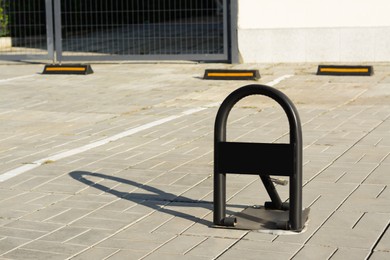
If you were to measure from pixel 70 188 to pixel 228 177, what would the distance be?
51.5 inches

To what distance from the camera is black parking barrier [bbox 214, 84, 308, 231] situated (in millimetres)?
5809

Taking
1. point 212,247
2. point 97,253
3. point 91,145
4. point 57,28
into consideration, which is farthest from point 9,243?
point 57,28

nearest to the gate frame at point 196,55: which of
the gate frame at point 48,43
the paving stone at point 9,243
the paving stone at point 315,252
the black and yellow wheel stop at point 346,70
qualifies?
the gate frame at point 48,43

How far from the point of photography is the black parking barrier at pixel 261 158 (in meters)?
5.81

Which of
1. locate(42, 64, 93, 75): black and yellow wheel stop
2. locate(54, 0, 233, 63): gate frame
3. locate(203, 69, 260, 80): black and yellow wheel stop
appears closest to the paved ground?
locate(203, 69, 260, 80): black and yellow wheel stop

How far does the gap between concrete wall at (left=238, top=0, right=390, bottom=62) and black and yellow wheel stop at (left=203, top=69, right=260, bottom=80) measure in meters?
2.52

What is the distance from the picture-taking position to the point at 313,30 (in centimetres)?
1650

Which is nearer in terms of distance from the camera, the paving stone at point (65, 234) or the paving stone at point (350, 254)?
the paving stone at point (350, 254)

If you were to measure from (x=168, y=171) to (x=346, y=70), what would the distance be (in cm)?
731

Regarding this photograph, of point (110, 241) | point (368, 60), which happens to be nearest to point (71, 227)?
point (110, 241)

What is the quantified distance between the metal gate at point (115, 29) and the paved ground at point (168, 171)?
5.64 metres

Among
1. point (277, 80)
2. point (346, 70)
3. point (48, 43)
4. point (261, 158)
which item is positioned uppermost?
point (261, 158)

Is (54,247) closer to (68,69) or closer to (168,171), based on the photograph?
(168,171)

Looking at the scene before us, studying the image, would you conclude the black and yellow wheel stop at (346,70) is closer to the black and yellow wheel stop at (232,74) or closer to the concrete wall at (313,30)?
the black and yellow wheel stop at (232,74)
